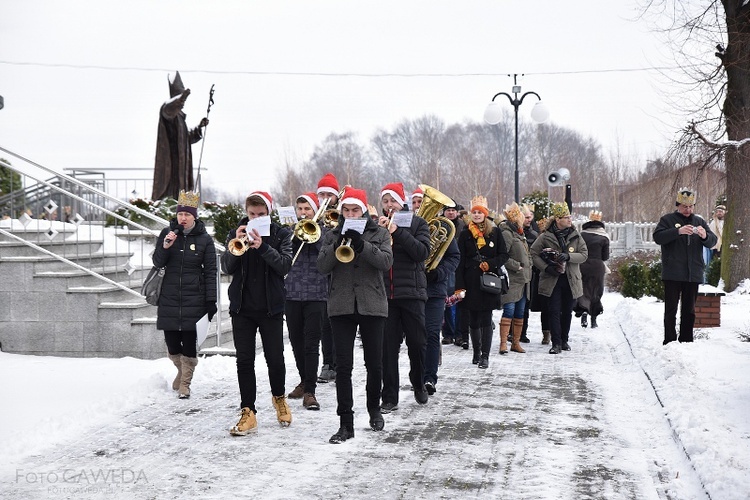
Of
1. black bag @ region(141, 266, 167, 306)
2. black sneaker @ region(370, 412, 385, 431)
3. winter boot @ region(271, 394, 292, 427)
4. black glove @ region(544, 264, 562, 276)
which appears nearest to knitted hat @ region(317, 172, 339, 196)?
black bag @ region(141, 266, 167, 306)

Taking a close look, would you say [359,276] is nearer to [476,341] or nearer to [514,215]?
[476,341]

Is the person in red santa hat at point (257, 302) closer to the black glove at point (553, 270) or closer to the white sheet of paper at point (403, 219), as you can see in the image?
the white sheet of paper at point (403, 219)

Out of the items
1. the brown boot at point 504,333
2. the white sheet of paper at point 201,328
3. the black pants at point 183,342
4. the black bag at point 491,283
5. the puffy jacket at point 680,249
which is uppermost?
the puffy jacket at point 680,249

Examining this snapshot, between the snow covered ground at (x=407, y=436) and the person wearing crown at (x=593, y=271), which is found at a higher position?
the person wearing crown at (x=593, y=271)

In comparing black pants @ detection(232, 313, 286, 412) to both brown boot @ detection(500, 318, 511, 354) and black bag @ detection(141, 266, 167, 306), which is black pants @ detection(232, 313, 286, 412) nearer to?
black bag @ detection(141, 266, 167, 306)

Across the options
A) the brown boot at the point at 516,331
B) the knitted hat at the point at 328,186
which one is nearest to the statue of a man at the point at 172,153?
the brown boot at the point at 516,331

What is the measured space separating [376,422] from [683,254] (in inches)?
218

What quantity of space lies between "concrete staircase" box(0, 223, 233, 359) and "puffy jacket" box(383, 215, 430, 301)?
392 cm

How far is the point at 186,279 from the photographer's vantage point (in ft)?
30.3

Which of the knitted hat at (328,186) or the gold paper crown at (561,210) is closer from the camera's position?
the knitted hat at (328,186)

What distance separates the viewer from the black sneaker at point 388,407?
848 cm

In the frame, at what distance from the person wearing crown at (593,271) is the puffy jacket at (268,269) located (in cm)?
860

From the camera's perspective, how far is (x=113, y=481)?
610 centimetres

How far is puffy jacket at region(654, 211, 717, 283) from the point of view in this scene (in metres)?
11.5
